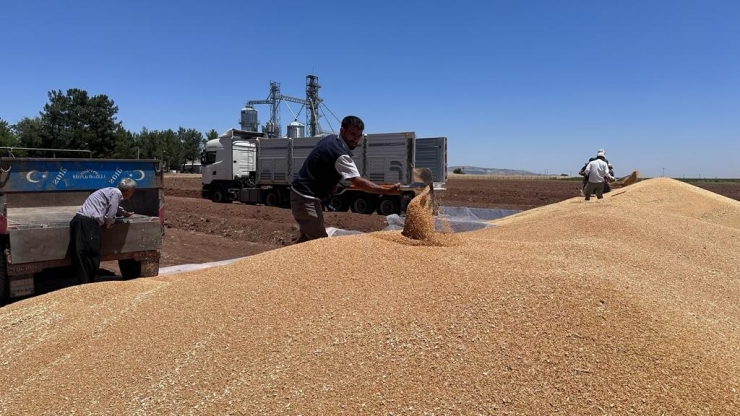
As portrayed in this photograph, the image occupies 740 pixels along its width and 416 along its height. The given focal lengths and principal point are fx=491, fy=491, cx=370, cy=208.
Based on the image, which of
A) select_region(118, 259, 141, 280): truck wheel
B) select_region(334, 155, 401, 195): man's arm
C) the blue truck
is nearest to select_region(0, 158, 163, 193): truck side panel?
the blue truck

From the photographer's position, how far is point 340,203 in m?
15.9

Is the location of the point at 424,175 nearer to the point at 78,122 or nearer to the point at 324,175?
the point at 324,175

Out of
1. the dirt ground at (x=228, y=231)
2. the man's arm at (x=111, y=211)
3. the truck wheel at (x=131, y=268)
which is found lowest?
the dirt ground at (x=228, y=231)

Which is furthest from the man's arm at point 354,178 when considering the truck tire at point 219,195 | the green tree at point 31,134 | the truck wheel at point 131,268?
the green tree at point 31,134

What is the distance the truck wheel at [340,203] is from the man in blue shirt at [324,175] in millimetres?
11349

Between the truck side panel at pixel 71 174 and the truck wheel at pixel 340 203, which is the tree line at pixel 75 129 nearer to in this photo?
the truck wheel at pixel 340 203

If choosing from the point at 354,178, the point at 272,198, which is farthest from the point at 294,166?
the point at 354,178

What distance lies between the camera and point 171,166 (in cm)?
6469

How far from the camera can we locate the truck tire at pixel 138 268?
18.9 feet

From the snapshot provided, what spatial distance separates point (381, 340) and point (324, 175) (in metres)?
1.92

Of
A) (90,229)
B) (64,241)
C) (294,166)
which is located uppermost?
(294,166)

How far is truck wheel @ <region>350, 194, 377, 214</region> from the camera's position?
50.1 ft

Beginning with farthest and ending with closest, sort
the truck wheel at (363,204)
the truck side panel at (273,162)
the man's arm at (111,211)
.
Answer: the truck side panel at (273,162)
the truck wheel at (363,204)
the man's arm at (111,211)

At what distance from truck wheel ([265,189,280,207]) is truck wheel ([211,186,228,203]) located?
2.25 meters
